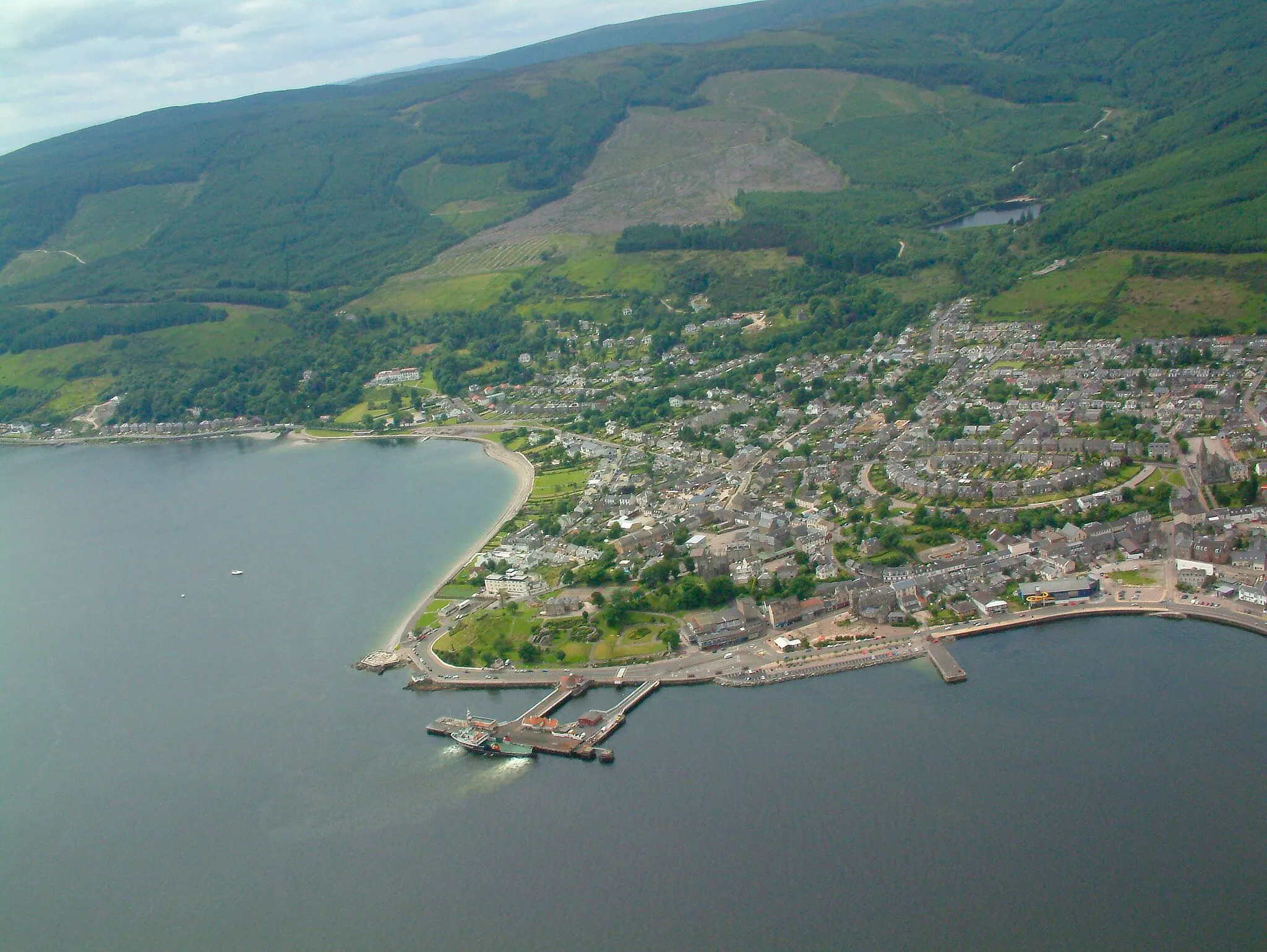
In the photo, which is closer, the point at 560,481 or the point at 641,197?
the point at 560,481

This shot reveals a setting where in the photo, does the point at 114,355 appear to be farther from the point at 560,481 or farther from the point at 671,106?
the point at 671,106

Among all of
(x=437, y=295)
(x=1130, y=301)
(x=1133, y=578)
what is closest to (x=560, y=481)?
(x=1133, y=578)

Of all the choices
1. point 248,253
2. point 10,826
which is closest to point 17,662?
point 10,826

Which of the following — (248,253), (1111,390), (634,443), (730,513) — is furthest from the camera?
(248,253)

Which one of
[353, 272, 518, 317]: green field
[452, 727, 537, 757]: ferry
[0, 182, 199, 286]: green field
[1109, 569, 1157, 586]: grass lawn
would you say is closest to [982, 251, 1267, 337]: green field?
[1109, 569, 1157, 586]: grass lawn

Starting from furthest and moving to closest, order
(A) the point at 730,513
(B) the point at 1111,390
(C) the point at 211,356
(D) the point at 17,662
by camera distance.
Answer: (C) the point at 211,356
(B) the point at 1111,390
(A) the point at 730,513
(D) the point at 17,662

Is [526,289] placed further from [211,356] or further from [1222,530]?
[1222,530]
